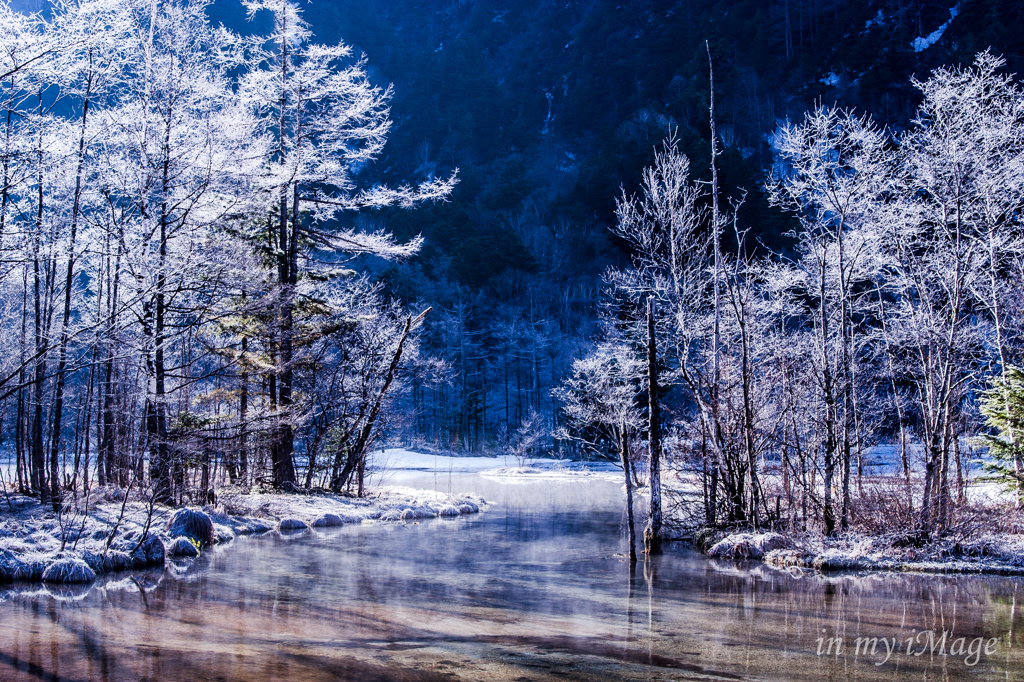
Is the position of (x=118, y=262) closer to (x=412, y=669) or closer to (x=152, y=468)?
(x=152, y=468)

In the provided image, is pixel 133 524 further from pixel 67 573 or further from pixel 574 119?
pixel 574 119

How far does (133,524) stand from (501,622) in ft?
23.1

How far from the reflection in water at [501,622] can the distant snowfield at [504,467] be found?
21.9 m

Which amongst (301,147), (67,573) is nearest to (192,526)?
(67,573)

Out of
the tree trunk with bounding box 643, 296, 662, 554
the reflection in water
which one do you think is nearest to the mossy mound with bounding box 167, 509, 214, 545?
the reflection in water

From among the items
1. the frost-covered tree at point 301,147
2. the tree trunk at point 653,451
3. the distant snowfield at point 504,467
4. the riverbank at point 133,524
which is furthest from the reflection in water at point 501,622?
the distant snowfield at point 504,467

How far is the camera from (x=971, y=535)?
36.1 ft

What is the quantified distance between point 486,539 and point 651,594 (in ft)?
18.0

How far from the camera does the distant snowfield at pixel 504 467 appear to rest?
114 ft

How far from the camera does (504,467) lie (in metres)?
38.8

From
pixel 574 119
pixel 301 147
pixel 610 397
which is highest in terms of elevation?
pixel 574 119

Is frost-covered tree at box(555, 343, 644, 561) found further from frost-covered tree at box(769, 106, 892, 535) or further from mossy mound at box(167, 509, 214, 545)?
mossy mound at box(167, 509, 214, 545)

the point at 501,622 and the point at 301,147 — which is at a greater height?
the point at 301,147

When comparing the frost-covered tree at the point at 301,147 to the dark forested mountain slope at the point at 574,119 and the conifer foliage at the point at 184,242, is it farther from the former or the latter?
the dark forested mountain slope at the point at 574,119
